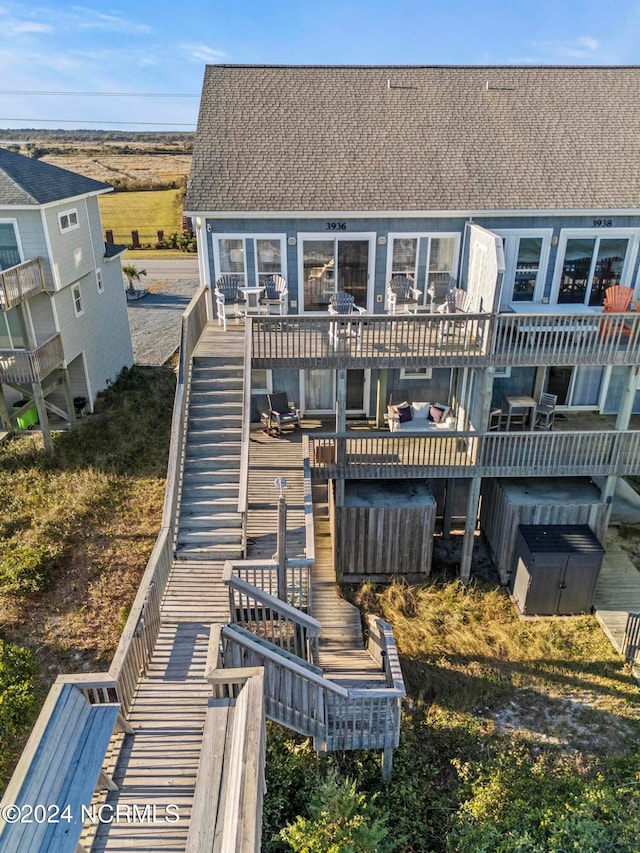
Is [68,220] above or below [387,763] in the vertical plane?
above

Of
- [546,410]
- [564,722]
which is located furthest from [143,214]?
[564,722]

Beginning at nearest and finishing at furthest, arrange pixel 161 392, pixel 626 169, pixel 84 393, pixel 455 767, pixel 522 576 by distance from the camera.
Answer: pixel 455 767, pixel 522 576, pixel 626 169, pixel 84 393, pixel 161 392

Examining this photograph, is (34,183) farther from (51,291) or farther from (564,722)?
(564,722)

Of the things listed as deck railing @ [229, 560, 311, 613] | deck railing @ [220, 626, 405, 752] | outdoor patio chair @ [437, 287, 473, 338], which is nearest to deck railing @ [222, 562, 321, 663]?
deck railing @ [229, 560, 311, 613]

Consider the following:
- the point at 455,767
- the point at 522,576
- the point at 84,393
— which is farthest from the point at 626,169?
the point at 84,393

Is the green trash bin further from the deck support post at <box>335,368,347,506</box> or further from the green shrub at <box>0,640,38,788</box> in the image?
the deck support post at <box>335,368,347,506</box>

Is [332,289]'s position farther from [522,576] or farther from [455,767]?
[455,767]

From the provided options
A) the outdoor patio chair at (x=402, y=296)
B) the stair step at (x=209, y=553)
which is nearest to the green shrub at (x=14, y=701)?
the stair step at (x=209, y=553)
